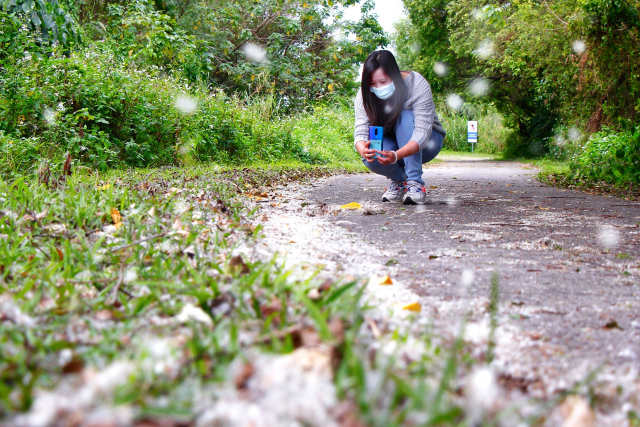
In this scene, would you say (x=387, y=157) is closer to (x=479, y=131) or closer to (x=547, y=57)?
(x=547, y=57)

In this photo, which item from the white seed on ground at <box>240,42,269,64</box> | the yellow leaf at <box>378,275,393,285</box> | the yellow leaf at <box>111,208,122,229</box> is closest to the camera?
the yellow leaf at <box>378,275,393,285</box>

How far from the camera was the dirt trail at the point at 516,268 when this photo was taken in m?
1.38

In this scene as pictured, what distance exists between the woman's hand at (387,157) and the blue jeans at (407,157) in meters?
0.25

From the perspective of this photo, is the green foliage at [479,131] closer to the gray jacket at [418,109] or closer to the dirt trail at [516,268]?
the gray jacket at [418,109]

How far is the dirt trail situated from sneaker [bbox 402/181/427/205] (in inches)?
3.8

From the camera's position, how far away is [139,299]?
60.9 inches

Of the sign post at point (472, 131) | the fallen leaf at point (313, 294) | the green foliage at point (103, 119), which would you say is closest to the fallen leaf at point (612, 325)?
the fallen leaf at point (313, 294)

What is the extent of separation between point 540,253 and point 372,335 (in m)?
1.67

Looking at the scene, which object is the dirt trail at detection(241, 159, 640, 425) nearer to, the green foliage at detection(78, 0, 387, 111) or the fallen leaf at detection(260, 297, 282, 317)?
the fallen leaf at detection(260, 297, 282, 317)

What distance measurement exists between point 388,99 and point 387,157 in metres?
0.55

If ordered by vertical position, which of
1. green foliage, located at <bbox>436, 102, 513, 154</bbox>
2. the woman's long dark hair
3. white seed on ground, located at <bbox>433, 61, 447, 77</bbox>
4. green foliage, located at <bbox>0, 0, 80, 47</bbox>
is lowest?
green foliage, located at <bbox>436, 102, 513, 154</bbox>

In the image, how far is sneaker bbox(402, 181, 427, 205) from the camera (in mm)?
4759

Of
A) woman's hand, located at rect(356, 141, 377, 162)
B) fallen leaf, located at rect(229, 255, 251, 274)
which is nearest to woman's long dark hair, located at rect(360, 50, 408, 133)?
woman's hand, located at rect(356, 141, 377, 162)

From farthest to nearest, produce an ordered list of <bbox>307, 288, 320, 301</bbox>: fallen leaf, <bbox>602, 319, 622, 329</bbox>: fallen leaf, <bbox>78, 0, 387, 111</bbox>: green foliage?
<bbox>78, 0, 387, 111</bbox>: green foliage, <bbox>602, 319, 622, 329</bbox>: fallen leaf, <bbox>307, 288, 320, 301</bbox>: fallen leaf
